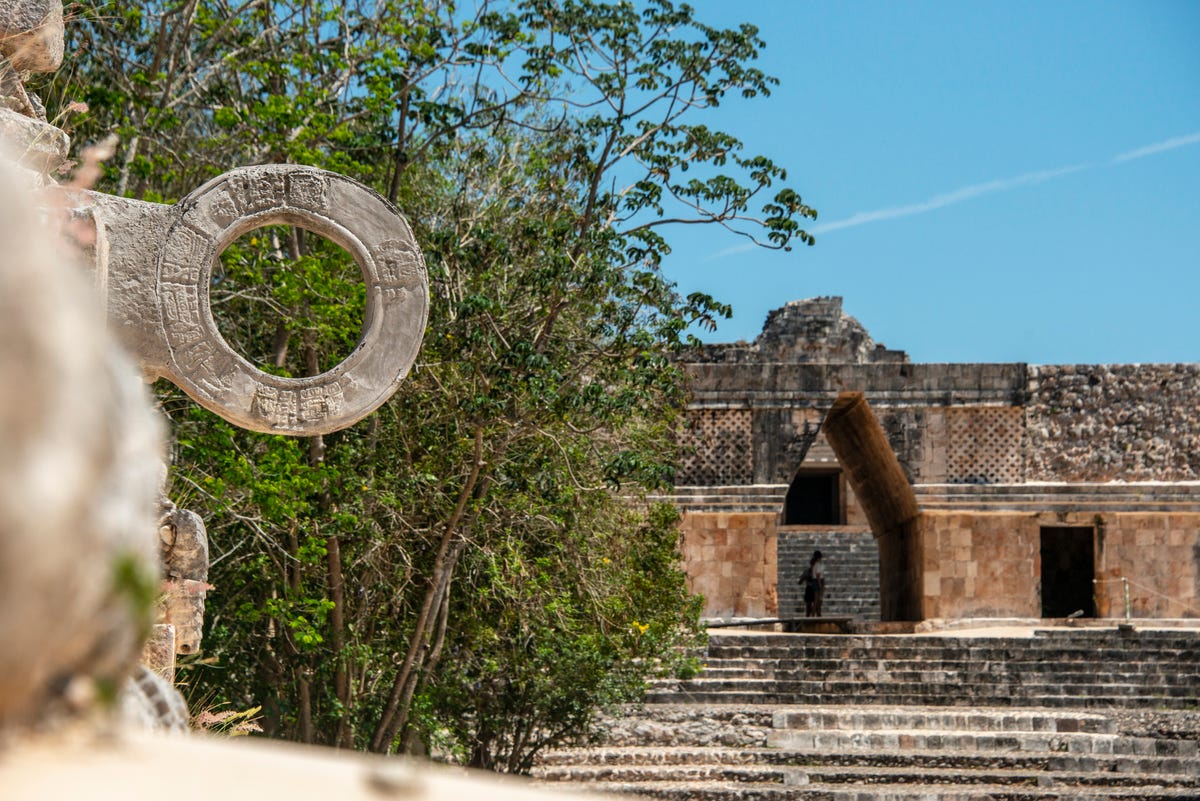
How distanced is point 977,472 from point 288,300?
12.1 meters

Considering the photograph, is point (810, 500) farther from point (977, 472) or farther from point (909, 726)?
point (909, 726)

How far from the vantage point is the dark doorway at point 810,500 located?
32.3m

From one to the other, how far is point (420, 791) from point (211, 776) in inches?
9.5

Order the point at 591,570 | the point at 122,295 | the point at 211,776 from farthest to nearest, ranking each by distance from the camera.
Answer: the point at 591,570 < the point at 122,295 < the point at 211,776

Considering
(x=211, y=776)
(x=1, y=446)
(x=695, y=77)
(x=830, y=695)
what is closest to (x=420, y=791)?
(x=211, y=776)

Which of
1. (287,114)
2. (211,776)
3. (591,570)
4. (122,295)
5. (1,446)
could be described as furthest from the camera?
(591,570)

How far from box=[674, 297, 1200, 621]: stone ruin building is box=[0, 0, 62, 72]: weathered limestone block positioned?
14036 millimetres

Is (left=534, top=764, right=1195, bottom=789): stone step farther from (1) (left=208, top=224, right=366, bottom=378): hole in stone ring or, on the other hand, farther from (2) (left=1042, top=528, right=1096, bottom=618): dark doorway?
(2) (left=1042, top=528, right=1096, bottom=618): dark doorway

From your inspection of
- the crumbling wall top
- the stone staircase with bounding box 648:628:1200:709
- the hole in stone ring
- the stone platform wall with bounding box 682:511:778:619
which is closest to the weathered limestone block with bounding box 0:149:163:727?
the hole in stone ring

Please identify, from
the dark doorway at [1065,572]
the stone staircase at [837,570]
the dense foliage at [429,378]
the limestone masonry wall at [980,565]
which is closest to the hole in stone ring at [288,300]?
the dense foliage at [429,378]

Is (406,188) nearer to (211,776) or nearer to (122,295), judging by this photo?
(122,295)

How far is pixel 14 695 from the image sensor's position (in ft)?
5.03

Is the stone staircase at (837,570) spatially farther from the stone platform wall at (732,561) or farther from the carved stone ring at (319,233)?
the carved stone ring at (319,233)

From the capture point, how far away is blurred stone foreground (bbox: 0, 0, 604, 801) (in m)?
1.41
